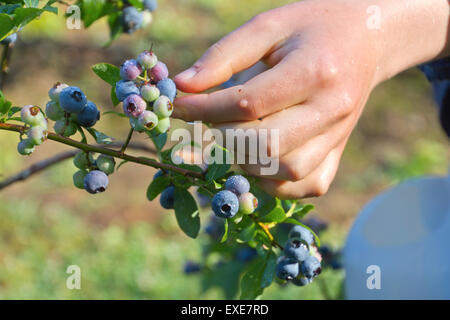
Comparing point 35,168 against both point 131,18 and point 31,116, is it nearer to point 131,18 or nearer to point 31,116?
point 131,18

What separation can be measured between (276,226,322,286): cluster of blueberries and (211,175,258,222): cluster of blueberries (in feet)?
0.39

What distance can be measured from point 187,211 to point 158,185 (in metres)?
0.06

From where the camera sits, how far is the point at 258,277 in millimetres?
903

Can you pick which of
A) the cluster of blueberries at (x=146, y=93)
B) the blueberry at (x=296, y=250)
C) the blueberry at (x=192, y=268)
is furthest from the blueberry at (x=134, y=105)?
the blueberry at (x=192, y=268)

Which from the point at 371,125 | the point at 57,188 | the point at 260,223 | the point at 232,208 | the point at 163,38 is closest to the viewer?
the point at 232,208

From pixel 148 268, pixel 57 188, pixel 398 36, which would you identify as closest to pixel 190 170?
pixel 398 36

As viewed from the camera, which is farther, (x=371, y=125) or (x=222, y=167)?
(x=371, y=125)

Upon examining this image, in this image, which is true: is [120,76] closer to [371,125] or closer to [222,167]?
[222,167]

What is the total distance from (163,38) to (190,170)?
3523 mm

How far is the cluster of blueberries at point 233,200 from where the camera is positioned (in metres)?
0.74

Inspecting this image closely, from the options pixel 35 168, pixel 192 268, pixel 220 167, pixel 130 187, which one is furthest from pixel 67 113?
pixel 130 187

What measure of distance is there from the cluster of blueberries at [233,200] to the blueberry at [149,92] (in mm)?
157

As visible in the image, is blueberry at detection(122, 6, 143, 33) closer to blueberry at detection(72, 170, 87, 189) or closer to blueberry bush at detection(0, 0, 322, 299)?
blueberry bush at detection(0, 0, 322, 299)
